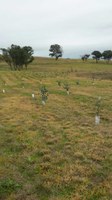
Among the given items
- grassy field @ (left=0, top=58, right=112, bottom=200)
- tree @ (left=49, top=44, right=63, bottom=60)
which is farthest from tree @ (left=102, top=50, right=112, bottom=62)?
grassy field @ (left=0, top=58, right=112, bottom=200)

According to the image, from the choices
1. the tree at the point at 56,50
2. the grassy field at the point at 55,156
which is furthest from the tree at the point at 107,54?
the grassy field at the point at 55,156

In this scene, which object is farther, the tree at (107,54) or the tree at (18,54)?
the tree at (107,54)

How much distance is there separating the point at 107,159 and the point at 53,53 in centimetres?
15779

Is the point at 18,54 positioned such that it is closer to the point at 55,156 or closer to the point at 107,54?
the point at 107,54

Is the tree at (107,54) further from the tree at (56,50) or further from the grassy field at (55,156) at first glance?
the grassy field at (55,156)

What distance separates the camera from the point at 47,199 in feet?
32.9

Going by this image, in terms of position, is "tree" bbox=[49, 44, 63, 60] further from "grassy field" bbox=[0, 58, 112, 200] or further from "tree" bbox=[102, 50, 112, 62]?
"grassy field" bbox=[0, 58, 112, 200]

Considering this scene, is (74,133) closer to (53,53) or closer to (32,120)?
(32,120)

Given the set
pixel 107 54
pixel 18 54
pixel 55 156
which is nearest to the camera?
pixel 55 156

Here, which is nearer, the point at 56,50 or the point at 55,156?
the point at 55,156

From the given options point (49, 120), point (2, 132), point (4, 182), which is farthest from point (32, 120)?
point (4, 182)

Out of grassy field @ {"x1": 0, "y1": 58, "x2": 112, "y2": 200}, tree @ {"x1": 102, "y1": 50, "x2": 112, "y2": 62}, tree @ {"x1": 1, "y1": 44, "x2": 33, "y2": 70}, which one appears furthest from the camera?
tree @ {"x1": 102, "y1": 50, "x2": 112, "y2": 62}

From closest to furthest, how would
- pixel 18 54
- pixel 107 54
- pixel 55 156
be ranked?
pixel 55 156
pixel 18 54
pixel 107 54

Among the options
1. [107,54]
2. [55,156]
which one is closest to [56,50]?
[107,54]
